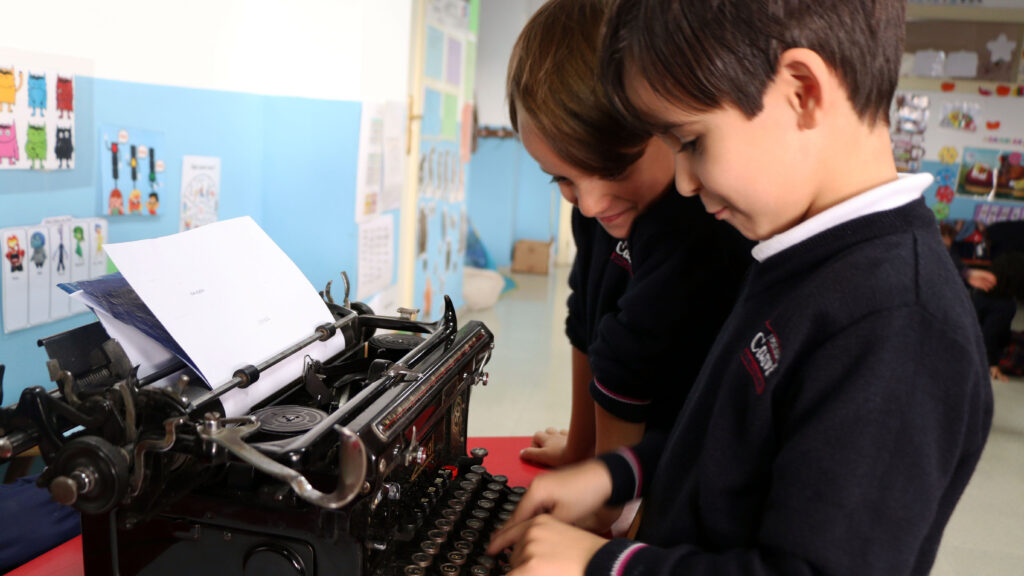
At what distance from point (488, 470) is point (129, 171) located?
113 centimetres

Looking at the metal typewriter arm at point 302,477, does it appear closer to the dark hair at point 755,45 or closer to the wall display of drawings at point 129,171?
the dark hair at point 755,45

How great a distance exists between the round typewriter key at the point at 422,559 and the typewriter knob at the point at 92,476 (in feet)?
1.12

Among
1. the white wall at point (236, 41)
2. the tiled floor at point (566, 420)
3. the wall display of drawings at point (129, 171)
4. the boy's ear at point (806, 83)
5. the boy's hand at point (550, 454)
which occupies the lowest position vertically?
the tiled floor at point (566, 420)

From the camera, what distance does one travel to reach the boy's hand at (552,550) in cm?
80

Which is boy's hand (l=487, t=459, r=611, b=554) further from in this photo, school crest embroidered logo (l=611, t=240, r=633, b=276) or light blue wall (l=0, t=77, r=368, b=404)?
light blue wall (l=0, t=77, r=368, b=404)

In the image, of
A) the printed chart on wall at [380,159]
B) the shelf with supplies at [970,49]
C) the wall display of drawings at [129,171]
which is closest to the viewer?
the wall display of drawings at [129,171]

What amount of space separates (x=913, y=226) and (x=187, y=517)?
32.7 inches

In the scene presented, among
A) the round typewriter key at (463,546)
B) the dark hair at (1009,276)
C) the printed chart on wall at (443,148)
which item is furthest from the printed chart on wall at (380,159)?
the dark hair at (1009,276)

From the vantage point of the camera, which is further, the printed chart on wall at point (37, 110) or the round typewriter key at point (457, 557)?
the printed chart on wall at point (37, 110)

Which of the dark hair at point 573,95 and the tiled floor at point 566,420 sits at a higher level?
the dark hair at point 573,95

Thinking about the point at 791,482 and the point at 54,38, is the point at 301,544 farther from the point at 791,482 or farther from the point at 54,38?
the point at 54,38

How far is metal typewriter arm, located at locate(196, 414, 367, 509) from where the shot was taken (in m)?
0.76

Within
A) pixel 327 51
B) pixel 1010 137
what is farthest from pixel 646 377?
pixel 1010 137

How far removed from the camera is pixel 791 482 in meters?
0.68
